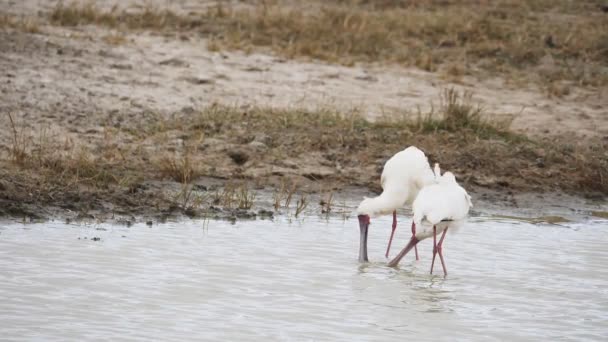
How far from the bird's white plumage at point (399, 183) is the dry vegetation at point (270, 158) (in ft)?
3.53

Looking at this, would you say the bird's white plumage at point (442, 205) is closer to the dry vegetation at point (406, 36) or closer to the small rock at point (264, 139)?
the small rock at point (264, 139)

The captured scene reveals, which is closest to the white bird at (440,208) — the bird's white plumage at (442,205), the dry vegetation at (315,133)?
the bird's white plumage at (442,205)

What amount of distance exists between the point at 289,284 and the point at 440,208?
1.14 m

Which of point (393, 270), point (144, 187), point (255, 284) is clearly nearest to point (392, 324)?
point (255, 284)

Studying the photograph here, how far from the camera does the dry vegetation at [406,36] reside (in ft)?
44.5

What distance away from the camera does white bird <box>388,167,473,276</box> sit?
7.03 m

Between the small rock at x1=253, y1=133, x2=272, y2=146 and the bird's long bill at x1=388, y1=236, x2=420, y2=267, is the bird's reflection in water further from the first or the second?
the small rock at x1=253, y1=133, x2=272, y2=146

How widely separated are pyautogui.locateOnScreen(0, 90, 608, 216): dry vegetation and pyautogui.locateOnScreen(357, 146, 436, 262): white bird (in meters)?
1.07

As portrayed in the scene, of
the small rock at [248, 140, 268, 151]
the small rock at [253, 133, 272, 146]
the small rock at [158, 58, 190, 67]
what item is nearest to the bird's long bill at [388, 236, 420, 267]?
the small rock at [248, 140, 268, 151]

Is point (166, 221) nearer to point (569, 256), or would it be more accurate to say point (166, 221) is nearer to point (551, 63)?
point (569, 256)

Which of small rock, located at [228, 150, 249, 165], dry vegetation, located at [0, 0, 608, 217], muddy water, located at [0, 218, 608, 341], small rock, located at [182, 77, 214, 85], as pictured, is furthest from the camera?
small rock, located at [182, 77, 214, 85]

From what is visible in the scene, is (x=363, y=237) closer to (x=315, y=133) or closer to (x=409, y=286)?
(x=409, y=286)

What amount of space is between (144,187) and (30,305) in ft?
10.0

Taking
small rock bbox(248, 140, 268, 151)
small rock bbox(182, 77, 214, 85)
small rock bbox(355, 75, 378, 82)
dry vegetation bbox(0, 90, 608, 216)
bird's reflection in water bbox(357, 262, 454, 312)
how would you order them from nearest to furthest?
bird's reflection in water bbox(357, 262, 454, 312), dry vegetation bbox(0, 90, 608, 216), small rock bbox(248, 140, 268, 151), small rock bbox(182, 77, 214, 85), small rock bbox(355, 75, 378, 82)
